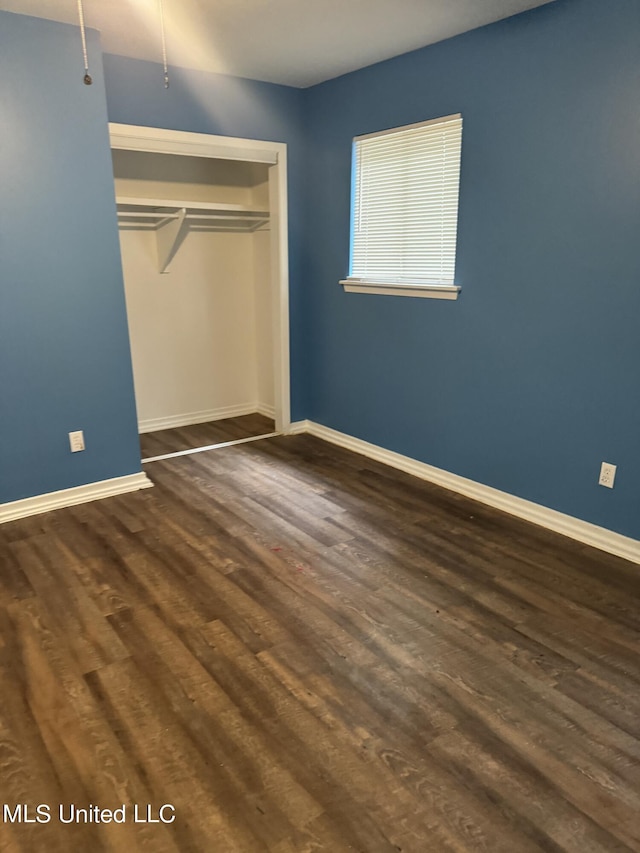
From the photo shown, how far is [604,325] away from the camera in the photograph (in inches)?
107

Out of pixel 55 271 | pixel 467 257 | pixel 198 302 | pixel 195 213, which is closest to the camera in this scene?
pixel 55 271

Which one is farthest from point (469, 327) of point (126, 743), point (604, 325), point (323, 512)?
point (126, 743)

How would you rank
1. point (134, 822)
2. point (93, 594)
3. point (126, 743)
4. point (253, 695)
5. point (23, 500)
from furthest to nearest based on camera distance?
point (23, 500) < point (93, 594) < point (253, 695) < point (126, 743) < point (134, 822)

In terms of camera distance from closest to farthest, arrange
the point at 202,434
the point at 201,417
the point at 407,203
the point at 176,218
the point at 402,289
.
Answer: the point at 407,203 → the point at 402,289 → the point at 176,218 → the point at 202,434 → the point at 201,417

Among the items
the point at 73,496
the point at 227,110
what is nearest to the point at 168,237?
the point at 227,110

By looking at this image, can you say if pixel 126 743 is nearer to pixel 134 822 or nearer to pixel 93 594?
pixel 134 822

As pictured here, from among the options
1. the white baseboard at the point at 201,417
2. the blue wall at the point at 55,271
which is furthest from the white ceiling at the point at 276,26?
the white baseboard at the point at 201,417

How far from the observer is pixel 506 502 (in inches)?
130

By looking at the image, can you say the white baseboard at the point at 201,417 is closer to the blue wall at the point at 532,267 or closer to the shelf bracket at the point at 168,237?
the shelf bracket at the point at 168,237

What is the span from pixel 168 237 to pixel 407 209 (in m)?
1.84

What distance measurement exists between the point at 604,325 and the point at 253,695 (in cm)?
217

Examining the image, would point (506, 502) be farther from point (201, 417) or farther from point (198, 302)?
point (198, 302)

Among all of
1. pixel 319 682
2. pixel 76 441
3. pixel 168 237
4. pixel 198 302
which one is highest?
pixel 168 237

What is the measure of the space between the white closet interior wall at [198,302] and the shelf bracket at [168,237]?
0.20 ft
